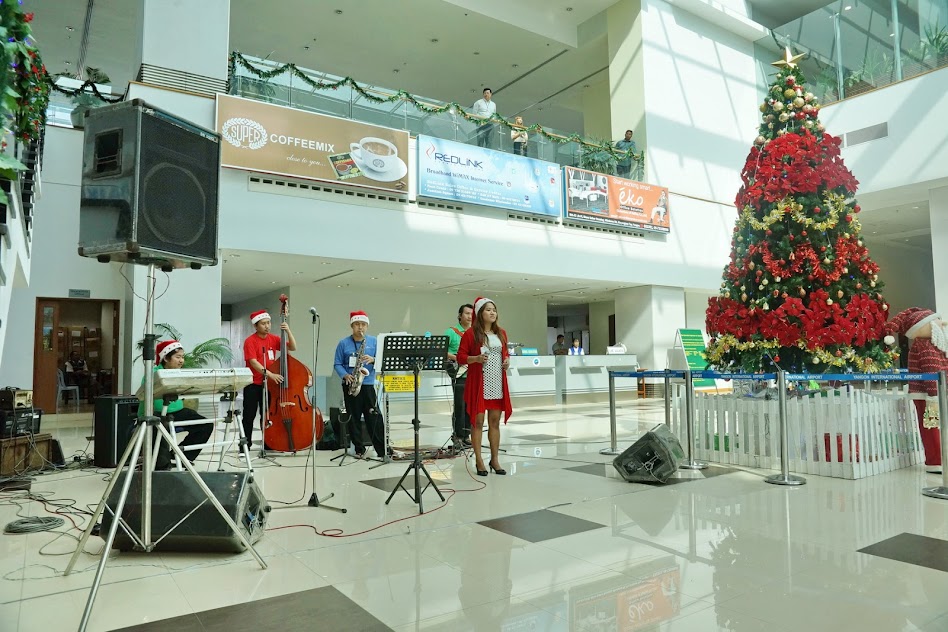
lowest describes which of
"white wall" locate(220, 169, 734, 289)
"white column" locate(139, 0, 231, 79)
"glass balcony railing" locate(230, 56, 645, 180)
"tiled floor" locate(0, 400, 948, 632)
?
"tiled floor" locate(0, 400, 948, 632)

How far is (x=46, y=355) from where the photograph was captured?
1192 centimetres

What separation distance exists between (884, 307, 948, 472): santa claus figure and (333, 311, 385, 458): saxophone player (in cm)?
485

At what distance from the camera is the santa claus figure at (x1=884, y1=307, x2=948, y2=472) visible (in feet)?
17.0

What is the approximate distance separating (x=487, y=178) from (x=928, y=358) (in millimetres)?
8736

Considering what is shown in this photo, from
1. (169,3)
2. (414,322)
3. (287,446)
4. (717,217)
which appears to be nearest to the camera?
(287,446)

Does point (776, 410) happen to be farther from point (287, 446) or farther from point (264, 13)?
point (264, 13)

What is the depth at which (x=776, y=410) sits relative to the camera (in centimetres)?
534

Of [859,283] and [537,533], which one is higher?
[859,283]

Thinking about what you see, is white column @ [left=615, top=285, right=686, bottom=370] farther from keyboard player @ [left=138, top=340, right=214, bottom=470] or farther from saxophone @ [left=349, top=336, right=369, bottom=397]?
keyboard player @ [left=138, top=340, right=214, bottom=470]

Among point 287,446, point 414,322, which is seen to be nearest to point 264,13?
point 414,322

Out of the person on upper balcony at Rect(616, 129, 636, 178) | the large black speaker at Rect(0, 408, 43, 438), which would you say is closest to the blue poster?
the person on upper balcony at Rect(616, 129, 636, 178)

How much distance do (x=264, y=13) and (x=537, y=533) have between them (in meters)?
14.2

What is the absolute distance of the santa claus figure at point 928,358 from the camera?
5.18 m

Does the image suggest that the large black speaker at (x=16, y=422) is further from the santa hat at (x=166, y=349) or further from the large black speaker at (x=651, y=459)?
Result: the large black speaker at (x=651, y=459)
